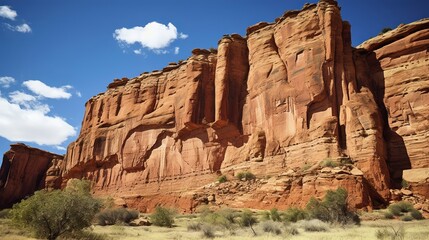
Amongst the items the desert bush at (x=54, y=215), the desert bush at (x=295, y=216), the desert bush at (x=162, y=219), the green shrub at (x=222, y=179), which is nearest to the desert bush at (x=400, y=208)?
the desert bush at (x=295, y=216)

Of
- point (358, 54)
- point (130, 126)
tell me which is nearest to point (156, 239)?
point (358, 54)

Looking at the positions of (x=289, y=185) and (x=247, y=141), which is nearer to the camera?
(x=289, y=185)

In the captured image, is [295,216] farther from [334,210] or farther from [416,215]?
[416,215]

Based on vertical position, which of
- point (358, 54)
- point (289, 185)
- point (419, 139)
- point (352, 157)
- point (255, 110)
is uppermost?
point (358, 54)

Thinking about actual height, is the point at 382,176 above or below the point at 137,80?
below

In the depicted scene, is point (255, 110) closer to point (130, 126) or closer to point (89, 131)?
point (130, 126)

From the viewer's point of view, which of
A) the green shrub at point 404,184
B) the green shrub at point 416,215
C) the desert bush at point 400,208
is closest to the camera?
the green shrub at point 416,215

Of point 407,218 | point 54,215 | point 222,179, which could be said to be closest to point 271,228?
point 54,215

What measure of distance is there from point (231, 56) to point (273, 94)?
31.3 feet

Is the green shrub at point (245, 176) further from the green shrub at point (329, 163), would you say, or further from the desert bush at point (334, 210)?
the desert bush at point (334, 210)

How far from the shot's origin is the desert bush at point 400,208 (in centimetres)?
2375

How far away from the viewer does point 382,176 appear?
28375mm

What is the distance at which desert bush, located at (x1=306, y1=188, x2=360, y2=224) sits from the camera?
2017 cm

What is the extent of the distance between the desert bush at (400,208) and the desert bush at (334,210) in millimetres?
4802
